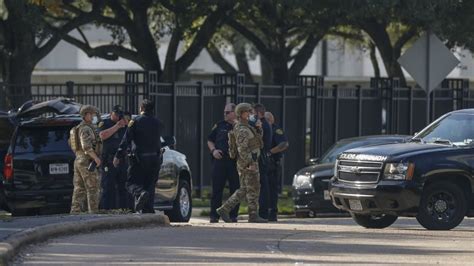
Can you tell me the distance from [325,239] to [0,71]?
1631 centimetres

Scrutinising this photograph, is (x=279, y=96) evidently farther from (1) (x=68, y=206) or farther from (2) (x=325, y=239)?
(2) (x=325, y=239)

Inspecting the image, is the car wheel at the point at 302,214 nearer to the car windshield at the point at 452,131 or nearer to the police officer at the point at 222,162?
the police officer at the point at 222,162

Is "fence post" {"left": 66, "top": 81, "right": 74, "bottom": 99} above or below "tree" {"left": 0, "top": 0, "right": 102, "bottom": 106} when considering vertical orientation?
below

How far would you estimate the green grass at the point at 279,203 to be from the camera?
26.4m

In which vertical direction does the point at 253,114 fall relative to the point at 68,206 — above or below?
above

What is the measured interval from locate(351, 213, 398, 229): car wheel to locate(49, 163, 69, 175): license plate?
444 cm

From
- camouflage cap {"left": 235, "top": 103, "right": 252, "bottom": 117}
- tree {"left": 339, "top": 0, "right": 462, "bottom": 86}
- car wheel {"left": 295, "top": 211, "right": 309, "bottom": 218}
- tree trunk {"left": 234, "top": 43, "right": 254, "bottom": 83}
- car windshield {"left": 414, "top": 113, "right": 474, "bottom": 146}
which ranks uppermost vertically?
tree {"left": 339, "top": 0, "right": 462, "bottom": 86}

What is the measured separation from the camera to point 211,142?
2130 cm

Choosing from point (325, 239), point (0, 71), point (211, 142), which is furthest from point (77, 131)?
point (0, 71)

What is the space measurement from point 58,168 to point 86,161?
1588 mm

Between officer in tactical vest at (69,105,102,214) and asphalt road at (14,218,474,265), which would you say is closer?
asphalt road at (14,218,474,265)

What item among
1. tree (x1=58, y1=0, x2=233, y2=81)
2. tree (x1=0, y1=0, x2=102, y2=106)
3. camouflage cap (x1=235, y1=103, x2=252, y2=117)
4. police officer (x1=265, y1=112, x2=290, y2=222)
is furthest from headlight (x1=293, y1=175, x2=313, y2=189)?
tree (x1=58, y1=0, x2=233, y2=81)

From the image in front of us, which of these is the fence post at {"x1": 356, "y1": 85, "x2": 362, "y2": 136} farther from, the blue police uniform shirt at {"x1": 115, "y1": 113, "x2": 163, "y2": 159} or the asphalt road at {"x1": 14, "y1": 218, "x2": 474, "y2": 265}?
the asphalt road at {"x1": 14, "y1": 218, "x2": 474, "y2": 265}

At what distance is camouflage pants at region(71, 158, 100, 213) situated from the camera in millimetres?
19266
